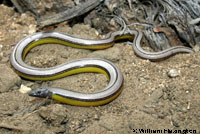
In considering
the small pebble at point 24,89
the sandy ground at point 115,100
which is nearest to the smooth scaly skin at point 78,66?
the sandy ground at point 115,100

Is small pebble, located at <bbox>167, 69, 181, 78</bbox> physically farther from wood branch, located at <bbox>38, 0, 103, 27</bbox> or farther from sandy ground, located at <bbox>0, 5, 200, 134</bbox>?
wood branch, located at <bbox>38, 0, 103, 27</bbox>

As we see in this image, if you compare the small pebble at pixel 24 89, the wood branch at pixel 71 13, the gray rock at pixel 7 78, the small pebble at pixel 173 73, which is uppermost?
the wood branch at pixel 71 13

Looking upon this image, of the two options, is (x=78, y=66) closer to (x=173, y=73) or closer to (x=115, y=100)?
(x=115, y=100)

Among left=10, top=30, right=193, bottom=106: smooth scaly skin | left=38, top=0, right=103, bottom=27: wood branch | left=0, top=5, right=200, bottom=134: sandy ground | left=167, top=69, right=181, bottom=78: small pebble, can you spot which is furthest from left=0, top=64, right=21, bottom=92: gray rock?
left=167, top=69, right=181, bottom=78: small pebble

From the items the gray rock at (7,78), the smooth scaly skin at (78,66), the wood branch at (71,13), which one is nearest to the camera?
the smooth scaly skin at (78,66)

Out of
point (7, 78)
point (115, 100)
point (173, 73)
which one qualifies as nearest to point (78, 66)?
point (115, 100)

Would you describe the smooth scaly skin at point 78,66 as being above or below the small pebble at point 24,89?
above

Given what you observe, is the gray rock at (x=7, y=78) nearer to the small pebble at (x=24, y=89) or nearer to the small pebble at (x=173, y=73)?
the small pebble at (x=24, y=89)

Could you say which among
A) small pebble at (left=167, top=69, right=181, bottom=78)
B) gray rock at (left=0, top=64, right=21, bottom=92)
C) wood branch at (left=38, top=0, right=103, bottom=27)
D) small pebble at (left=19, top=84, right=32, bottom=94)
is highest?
wood branch at (left=38, top=0, right=103, bottom=27)

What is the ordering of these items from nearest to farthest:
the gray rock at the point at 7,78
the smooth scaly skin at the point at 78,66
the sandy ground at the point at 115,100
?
1. the sandy ground at the point at 115,100
2. the smooth scaly skin at the point at 78,66
3. the gray rock at the point at 7,78
